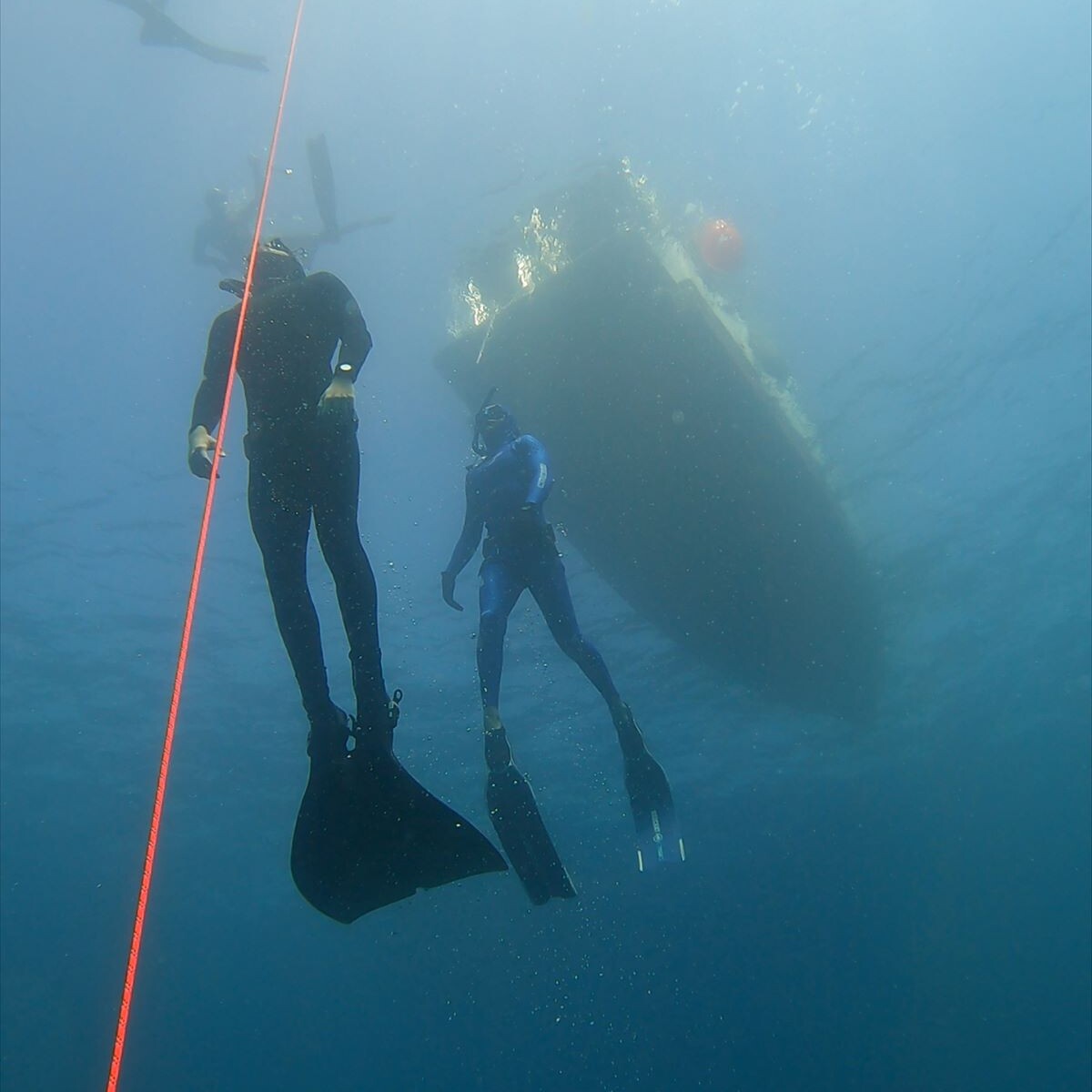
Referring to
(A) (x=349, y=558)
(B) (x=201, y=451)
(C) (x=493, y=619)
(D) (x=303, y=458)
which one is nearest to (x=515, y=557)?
(C) (x=493, y=619)

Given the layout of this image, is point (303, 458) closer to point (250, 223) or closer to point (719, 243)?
point (250, 223)

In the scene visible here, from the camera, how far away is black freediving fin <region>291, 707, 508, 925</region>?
418cm

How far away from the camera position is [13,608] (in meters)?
19.3

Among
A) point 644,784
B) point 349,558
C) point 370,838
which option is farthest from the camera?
point 644,784

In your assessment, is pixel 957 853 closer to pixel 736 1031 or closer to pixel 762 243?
pixel 736 1031

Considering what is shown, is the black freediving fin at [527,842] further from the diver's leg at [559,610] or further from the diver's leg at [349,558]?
the diver's leg at [349,558]

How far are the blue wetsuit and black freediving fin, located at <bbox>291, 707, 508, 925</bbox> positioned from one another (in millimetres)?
2362

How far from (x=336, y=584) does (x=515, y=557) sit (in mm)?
3535

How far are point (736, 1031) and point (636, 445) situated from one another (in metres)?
54.3

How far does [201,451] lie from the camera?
4164mm

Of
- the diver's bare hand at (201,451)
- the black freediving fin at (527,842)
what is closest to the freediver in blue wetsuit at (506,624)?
the black freediving fin at (527,842)

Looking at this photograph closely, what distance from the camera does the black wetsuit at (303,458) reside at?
14.2ft

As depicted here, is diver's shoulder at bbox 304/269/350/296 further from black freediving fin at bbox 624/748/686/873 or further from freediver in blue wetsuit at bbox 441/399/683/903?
black freediving fin at bbox 624/748/686/873

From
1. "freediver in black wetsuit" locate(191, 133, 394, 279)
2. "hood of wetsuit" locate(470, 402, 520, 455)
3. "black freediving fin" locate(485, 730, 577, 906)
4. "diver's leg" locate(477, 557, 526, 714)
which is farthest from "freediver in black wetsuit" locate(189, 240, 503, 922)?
"freediver in black wetsuit" locate(191, 133, 394, 279)
